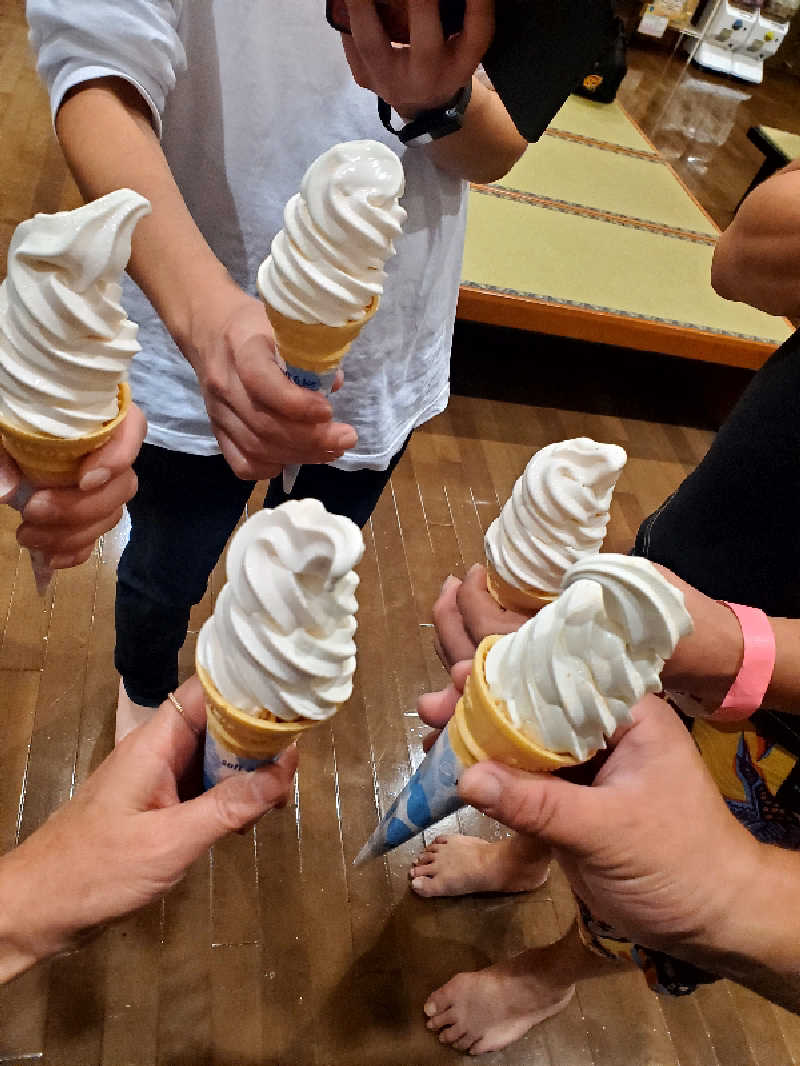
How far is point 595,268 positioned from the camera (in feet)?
11.2

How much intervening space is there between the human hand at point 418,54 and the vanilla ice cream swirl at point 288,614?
0.57 meters

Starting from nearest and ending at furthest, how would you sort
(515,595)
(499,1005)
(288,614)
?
(288,614) < (515,595) < (499,1005)

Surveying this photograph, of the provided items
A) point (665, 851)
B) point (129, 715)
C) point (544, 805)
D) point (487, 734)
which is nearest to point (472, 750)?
point (487, 734)

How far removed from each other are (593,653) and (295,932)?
123 centimetres

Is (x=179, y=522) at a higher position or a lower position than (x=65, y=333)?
lower

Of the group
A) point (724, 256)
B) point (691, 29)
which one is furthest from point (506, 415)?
point (691, 29)

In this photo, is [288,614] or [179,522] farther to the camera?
[179,522]

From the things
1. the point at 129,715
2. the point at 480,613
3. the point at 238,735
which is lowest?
the point at 129,715

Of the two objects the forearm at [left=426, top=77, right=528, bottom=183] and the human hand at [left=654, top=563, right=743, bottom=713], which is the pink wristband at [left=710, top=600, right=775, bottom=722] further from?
the forearm at [left=426, top=77, right=528, bottom=183]

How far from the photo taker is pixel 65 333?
906mm

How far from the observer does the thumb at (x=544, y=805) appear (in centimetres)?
83

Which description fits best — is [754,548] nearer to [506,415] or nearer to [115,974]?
[115,974]

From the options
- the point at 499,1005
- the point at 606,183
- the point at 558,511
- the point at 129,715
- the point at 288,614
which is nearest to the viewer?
the point at 288,614

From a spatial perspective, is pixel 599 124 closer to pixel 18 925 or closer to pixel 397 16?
pixel 397 16
